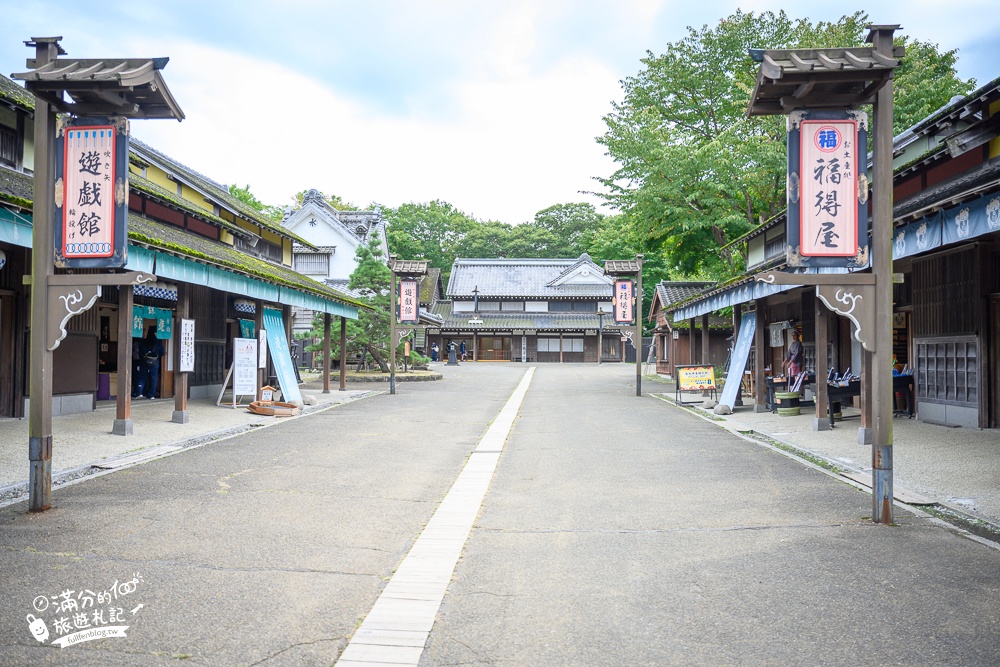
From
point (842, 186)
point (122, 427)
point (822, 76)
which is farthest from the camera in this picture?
point (122, 427)

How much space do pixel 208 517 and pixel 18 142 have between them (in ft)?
33.2

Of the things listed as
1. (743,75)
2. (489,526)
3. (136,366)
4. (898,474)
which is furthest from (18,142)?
(743,75)

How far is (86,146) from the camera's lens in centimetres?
702

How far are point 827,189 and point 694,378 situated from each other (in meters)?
12.4

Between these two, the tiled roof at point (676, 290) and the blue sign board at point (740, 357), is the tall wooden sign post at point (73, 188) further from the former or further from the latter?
the tiled roof at point (676, 290)

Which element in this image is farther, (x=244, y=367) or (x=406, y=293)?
(x=406, y=293)

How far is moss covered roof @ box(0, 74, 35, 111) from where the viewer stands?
38.1 feet

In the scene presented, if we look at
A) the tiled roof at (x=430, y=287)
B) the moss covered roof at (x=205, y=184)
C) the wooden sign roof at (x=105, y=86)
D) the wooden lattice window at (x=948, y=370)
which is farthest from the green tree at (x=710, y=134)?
the tiled roof at (x=430, y=287)

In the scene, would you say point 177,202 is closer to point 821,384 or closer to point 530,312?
point 821,384

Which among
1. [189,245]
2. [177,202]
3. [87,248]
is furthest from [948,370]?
[177,202]

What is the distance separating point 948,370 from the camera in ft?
40.0

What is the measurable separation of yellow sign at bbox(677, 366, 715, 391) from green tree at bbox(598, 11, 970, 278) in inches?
253

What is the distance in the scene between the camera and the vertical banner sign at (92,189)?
696cm

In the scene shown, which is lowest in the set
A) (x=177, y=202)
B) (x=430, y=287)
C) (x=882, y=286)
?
(x=882, y=286)
